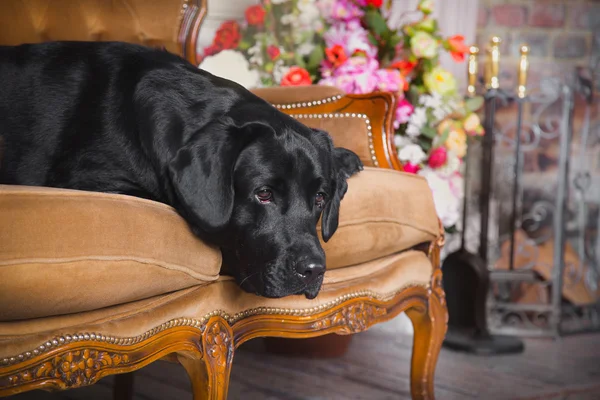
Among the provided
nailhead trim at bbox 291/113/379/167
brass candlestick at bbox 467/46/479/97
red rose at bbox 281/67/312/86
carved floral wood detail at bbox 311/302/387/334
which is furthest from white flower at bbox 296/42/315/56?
carved floral wood detail at bbox 311/302/387/334

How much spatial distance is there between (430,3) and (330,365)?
1378 mm

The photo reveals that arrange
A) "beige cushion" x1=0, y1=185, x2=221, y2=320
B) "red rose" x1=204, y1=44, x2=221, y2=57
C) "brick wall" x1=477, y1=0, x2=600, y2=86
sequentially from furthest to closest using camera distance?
1. "brick wall" x1=477, y1=0, x2=600, y2=86
2. "red rose" x1=204, y1=44, x2=221, y2=57
3. "beige cushion" x1=0, y1=185, x2=221, y2=320

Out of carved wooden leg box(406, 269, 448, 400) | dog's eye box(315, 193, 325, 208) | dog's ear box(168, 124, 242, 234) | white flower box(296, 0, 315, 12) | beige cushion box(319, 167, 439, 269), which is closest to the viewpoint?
dog's ear box(168, 124, 242, 234)

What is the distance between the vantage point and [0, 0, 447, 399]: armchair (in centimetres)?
94

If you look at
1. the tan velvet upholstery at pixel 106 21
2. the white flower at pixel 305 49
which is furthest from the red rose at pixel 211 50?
the tan velvet upholstery at pixel 106 21

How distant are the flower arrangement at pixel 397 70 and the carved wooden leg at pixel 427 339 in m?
0.83

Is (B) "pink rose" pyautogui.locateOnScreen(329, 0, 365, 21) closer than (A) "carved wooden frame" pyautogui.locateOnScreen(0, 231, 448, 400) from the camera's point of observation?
No

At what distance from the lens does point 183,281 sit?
3.72 feet

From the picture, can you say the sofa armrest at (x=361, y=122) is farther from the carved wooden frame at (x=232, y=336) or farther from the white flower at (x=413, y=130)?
the white flower at (x=413, y=130)

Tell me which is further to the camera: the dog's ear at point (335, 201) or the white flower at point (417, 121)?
the white flower at point (417, 121)

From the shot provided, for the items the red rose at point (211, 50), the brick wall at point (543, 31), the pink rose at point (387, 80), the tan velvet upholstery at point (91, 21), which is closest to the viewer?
the tan velvet upholstery at point (91, 21)

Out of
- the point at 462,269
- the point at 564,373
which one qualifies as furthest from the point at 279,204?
the point at 462,269

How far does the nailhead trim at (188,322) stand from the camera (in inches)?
37.6

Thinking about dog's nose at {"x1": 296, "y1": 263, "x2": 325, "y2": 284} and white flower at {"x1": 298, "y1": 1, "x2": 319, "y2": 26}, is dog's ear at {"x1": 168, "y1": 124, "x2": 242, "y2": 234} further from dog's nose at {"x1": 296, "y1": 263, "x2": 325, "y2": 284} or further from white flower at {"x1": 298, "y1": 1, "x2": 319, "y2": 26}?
white flower at {"x1": 298, "y1": 1, "x2": 319, "y2": 26}
